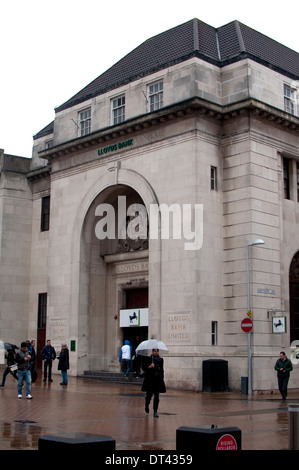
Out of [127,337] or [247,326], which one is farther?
[127,337]

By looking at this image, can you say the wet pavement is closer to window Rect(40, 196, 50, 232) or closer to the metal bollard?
the metal bollard

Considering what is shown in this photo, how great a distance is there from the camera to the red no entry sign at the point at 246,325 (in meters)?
27.3

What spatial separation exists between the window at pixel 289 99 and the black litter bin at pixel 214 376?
540 inches

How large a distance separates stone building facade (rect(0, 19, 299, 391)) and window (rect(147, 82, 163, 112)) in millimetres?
60

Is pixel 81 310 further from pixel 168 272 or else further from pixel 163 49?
pixel 163 49

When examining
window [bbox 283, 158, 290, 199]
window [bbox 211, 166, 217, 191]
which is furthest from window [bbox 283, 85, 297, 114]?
window [bbox 211, 166, 217, 191]

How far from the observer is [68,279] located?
3472 cm

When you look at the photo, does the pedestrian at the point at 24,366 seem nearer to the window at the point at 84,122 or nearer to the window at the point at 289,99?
the window at the point at 84,122

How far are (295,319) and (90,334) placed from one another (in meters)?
11.0

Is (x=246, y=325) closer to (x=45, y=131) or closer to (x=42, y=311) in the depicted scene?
(x=42, y=311)

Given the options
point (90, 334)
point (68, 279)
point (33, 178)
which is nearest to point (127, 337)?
point (90, 334)

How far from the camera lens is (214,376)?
27.1 m

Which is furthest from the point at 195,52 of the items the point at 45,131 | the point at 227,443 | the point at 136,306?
the point at 227,443

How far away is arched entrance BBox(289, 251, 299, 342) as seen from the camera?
3067 cm
